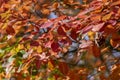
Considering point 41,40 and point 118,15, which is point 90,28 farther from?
point 41,40

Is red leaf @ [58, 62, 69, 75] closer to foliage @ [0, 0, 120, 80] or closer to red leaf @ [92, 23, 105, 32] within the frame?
foliage @ [0, 0, 120, 80]

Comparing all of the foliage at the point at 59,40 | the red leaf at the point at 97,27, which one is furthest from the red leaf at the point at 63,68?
the red leaf at the point at 97,27

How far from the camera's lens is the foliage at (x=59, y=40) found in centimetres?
124

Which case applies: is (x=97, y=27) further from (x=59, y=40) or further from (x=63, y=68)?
(x=63, y=68)

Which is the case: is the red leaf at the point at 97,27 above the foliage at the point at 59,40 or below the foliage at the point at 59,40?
above

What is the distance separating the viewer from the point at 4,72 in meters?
2.12

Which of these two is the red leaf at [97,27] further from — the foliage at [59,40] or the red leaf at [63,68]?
the red leaf at [63,68]

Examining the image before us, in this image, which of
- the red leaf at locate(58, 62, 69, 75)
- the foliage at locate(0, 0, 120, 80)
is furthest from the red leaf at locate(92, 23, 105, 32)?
the red leaf at locate(58, 62, 69, 75)

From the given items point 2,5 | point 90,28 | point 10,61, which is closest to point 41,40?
point 10,61

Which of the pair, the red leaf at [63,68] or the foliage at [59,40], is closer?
the foliage at [59,40]

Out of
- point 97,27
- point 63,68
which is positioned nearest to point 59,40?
point 63,68

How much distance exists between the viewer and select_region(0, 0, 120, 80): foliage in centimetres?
124

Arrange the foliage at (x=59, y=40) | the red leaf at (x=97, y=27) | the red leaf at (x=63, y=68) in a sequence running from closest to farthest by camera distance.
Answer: the red leaf at (x=97, y=27), the foliage at (x=59, y=40), the red leaf at (x=63, y=68)

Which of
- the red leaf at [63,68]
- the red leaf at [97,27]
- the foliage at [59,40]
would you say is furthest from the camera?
the red leaf at [63,68]
